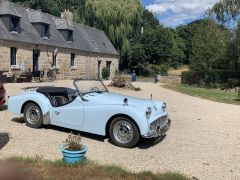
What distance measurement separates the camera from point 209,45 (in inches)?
1337

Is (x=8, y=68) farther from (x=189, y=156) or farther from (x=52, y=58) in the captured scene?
(x=189, y=156)

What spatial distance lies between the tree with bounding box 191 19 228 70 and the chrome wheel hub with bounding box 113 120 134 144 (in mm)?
28870

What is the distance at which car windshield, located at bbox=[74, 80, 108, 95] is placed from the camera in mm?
7877

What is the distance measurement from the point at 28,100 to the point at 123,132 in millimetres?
2599

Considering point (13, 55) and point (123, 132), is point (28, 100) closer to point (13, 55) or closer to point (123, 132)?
point (123, 132)

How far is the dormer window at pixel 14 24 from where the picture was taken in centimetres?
2566

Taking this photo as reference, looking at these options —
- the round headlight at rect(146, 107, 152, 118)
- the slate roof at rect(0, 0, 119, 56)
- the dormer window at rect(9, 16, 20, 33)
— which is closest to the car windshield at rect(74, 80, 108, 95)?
the round headlight at rect(146, 107, 152, 118)

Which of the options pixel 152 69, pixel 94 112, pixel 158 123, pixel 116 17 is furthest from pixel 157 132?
pixel 152 69

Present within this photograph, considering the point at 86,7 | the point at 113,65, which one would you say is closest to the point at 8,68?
the point at 113,65

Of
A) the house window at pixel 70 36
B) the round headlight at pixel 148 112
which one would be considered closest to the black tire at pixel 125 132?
the round headlight at pixel 148 112

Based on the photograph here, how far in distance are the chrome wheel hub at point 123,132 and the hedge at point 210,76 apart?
2827 cm

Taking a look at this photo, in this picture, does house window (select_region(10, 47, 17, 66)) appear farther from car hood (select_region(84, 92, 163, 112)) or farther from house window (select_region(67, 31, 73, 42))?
car hood (select_region(84, 92, 163, 112))

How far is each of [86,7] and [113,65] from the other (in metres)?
8.65

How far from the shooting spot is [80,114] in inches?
290
